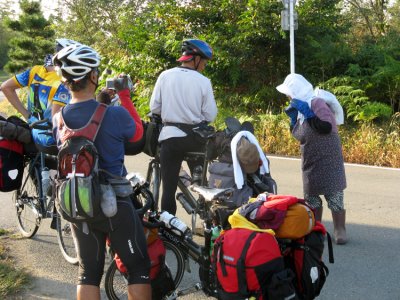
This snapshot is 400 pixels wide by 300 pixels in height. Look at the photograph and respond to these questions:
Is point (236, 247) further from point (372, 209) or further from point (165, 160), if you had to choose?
point (372, 209)

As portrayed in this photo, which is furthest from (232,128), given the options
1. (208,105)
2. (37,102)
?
(37,102)

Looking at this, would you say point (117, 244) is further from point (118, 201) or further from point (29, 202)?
point (29, 202)

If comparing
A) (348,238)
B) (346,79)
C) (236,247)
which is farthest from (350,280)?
(346,79)

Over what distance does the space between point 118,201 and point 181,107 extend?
7.16 ft

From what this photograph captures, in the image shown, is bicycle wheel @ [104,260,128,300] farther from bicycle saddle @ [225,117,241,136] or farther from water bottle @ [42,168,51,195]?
water bottle @ [42,168,51,195]

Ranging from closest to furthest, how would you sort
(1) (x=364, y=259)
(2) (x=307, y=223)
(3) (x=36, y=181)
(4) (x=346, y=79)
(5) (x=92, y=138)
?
(5) (x=92, y=138)
(2) (x=307, y=223)
(1) (x=364, y=259)
(3) (x=36, y=181)
(4) (x=346, y=79)

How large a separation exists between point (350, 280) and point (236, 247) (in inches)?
77.0

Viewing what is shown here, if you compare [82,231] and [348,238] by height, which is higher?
[82,231]

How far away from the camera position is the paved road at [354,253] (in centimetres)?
457

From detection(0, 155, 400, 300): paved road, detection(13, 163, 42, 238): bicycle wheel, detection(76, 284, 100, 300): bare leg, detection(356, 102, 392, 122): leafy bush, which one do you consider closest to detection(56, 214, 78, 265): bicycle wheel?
detection(0, 155, 400, 300): paved road

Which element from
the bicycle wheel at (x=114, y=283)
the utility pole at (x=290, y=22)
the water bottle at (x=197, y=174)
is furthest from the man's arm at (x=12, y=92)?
the utility pole at (x=290, y=22)

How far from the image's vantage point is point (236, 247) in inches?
129

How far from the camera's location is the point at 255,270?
322cm

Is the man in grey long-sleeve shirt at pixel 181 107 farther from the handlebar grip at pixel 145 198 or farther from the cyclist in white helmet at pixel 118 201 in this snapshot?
the cyclist in white helmet at pixel 118 201
